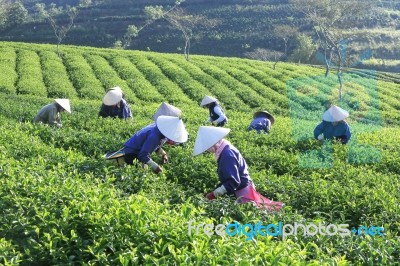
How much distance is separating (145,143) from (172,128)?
46 cm

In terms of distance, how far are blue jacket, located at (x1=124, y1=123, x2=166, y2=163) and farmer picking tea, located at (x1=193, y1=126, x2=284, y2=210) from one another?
98cm

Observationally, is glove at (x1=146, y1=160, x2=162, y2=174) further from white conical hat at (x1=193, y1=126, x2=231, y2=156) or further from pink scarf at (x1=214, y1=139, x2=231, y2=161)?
pink scarf at (x1=214, y1=139, x2=231, y2=161)

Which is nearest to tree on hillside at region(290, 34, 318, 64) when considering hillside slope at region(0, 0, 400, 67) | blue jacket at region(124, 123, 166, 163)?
hillside slope at region(0, 0, 400, 67)

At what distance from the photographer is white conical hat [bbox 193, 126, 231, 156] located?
5.96 metres

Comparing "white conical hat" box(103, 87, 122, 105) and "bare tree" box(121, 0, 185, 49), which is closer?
"white conical hat" box(103, 87, 122, 105)

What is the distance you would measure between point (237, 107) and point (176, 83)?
18.0 feet

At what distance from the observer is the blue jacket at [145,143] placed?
22.2ft

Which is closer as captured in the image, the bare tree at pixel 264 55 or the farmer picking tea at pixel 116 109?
the farmer picking tea at pixel 116 109

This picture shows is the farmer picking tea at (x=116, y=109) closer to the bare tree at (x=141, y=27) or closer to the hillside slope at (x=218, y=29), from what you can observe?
the bare tree at (x=141, y=27)

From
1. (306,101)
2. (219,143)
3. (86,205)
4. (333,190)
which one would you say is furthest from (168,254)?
(306,101)

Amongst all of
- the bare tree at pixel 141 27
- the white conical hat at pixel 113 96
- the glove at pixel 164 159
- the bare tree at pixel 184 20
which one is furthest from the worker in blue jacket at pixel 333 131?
the bare tree at pixel 141 27

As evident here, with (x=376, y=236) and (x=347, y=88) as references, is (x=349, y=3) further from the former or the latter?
(x=376, y=236)

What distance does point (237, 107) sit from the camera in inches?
893

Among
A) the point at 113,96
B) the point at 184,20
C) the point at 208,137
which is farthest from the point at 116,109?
the point at 184,20
